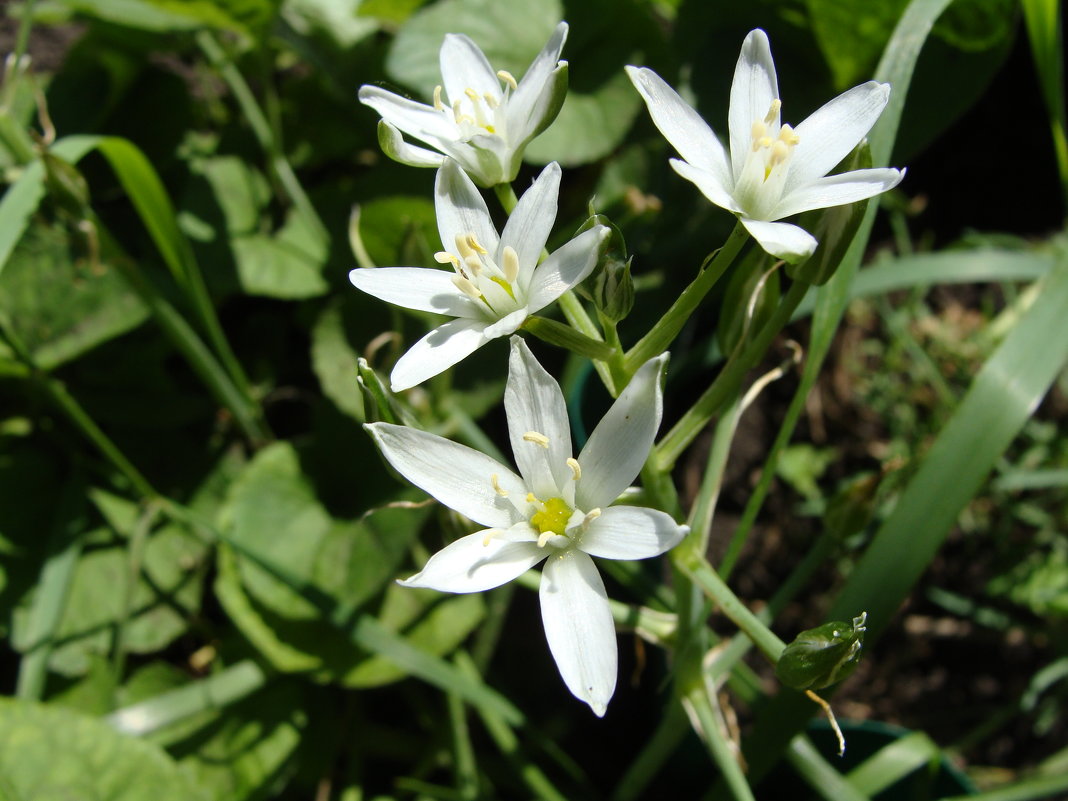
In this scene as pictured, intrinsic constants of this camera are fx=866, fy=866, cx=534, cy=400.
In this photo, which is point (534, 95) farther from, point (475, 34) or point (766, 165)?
point (475, 34)

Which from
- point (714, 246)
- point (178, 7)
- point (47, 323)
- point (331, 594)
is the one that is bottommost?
point (331, 594)

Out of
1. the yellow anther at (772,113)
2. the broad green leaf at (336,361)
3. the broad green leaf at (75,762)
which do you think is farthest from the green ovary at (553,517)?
the broad green leaf at (75,762)

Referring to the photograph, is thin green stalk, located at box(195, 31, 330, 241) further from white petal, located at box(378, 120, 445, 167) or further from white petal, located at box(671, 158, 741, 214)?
white petal, located at box(671, 158, 741, 214)

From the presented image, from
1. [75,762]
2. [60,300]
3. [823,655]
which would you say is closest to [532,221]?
[823,655]

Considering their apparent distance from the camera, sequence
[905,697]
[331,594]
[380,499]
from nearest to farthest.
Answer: [331,594] → [380,499] → [905,697]

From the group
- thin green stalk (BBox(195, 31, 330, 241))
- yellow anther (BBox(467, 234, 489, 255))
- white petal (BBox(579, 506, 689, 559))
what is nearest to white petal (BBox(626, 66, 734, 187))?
yellow anther (BBox(467, 234, 489, 255))

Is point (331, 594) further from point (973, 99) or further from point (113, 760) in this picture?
point (973, 99)

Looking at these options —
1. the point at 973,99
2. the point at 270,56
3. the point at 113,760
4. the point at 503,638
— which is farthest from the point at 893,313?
the point at 113,760

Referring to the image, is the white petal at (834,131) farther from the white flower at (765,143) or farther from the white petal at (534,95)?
the white petal at (534,95)

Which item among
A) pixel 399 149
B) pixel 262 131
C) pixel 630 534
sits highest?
pixel 399 149
